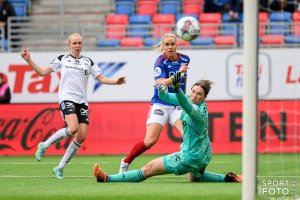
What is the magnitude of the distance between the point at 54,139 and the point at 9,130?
23.0 ft

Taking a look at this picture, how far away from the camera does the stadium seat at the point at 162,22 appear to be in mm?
25484

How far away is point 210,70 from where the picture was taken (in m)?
24.5

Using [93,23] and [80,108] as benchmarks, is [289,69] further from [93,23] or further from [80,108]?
[80,108]

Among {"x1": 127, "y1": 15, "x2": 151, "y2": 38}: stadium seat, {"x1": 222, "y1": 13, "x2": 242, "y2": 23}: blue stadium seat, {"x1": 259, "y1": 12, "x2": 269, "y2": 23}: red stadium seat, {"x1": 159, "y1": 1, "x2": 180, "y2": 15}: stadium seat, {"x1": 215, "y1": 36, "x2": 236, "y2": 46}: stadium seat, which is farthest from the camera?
{"x1": 159, "y1": 1, "x2": 180, "y2": 15}: stadium seat

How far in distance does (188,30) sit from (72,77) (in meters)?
2.44

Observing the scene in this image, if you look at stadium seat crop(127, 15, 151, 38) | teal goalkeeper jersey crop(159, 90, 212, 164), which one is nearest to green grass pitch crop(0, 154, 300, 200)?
teal goalkeeper jersey crop(159, 90, 212, 164)

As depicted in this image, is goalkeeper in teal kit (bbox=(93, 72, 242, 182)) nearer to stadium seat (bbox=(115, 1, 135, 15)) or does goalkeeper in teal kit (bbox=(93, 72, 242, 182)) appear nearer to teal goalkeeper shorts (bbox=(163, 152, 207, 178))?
teal goalkeeper shorts (bbox=(163, 152, 207, 178))

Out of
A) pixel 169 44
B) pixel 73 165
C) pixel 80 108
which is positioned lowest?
pixel 73 165

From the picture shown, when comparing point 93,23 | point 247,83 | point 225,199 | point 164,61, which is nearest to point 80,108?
point 164,61

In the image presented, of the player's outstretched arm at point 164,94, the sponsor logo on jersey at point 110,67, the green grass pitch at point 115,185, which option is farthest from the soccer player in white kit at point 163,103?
the sponsor logo on jersey at point 110,67

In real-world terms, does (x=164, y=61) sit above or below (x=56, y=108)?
above

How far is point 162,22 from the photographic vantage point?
26.3m

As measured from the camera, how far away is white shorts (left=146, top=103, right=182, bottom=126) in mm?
13484

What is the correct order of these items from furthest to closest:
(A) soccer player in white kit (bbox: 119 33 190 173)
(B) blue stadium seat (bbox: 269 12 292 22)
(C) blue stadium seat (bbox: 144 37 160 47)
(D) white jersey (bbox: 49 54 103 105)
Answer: (C) blue stadium seat (bbox: 144 37 160 47)
(B) blue stadium seat (bbox: 269 12 292 22)
(D) white jersey (bbox: 49 54 103 105)
(A) soccer player in white kit (bbox: 119 33 190 173)
